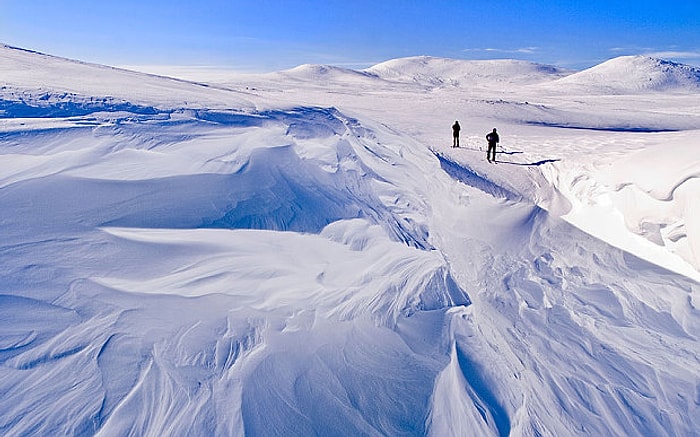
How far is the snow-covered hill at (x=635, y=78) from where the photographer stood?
160 feet

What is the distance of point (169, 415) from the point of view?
8.71 feet

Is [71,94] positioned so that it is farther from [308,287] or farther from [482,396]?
[482,396]

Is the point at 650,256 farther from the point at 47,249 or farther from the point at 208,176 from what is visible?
the point at 47,249

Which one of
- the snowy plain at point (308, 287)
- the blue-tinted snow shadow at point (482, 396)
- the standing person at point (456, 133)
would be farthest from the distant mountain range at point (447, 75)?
the blue-tinted snow shadow at point (482, 396)

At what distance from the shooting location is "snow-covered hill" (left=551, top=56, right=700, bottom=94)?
160ft

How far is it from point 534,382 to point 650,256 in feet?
9.87

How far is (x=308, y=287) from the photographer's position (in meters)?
3.88

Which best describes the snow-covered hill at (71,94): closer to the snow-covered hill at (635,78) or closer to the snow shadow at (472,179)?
the snow shadow at (472,179)

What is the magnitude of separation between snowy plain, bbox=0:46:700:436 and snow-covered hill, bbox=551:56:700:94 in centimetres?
4427

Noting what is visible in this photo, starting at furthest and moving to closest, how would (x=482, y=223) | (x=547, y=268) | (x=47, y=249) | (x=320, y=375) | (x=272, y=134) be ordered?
(x=272, y=134) → (x=482, y=223) → (x=547, y=268) → (x=47, y=249) → (x=320, y=375)

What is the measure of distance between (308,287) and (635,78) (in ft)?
209

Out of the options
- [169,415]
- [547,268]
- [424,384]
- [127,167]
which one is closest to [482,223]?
[547,268]

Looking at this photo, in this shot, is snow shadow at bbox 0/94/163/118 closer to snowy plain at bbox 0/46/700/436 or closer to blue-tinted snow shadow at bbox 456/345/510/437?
snowy plain at bbox 0/46/700/436

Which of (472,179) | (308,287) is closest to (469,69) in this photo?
(472,179)
